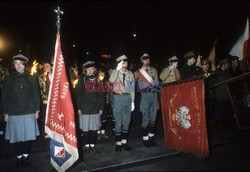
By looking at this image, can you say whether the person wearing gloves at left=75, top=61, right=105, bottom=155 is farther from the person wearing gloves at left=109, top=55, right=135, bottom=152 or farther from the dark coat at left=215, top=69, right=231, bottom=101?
the dark coat at left=215, top=69, right=231, bottom=101

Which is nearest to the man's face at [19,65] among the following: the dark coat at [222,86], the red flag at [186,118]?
the red flag at [186,118]

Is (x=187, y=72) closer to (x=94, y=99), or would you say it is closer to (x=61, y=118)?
(x=94, y=99)

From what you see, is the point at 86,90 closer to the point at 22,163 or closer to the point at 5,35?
the point at 22,163

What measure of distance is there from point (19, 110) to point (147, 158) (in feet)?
9.69

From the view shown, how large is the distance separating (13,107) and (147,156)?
3.12 m

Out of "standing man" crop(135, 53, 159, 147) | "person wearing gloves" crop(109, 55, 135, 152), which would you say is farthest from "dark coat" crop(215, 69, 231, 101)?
"person wearing gloves" crop(109, 55, 135, 152)

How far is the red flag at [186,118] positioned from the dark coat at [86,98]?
5.39ft

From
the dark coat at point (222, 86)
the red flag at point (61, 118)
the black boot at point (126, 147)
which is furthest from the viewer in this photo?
the dark coat at point (222, 86)

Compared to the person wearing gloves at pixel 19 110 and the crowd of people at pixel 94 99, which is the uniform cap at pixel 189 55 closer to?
the crowd of people at pixel 94 99

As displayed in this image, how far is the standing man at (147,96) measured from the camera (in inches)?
227

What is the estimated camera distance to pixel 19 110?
14.8ft

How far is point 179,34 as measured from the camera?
23.8m

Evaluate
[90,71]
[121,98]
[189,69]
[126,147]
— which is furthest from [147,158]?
[189,69]

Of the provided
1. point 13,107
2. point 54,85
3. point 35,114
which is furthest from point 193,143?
point 13,107
